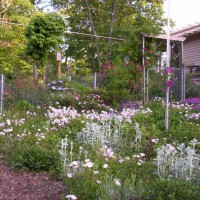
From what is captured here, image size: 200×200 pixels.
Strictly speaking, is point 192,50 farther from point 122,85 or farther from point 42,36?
point 122,85

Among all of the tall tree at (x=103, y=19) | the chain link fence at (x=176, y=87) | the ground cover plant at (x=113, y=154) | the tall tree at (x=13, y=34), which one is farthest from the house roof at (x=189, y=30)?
the ground cover plant at (x=113, y=154)

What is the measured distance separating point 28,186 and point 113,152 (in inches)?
55.3

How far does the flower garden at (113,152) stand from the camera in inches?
137

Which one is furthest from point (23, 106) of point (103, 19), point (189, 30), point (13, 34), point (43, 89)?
point (103, 19)

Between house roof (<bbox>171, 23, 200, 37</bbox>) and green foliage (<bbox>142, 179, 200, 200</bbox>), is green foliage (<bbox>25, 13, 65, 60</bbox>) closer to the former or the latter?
house roof (<bbox>171, 23, 200, 37</bbox>)

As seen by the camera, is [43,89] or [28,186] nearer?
[28,186]

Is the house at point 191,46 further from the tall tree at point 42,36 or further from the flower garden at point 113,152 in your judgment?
the flower garden at point 113,152

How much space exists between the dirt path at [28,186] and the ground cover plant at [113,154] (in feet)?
0.41

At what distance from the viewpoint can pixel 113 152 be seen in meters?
5.02

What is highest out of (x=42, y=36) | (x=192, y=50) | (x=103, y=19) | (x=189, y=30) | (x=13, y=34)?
(x=103, y=19)

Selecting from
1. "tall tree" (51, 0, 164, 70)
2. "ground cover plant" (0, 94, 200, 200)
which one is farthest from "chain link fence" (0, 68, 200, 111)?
"tall tree" (51, 0, 164, 70)

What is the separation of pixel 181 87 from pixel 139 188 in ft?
33.5

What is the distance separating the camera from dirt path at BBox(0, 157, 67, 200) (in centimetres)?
374

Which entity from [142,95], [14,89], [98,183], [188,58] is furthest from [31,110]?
[188,58]
